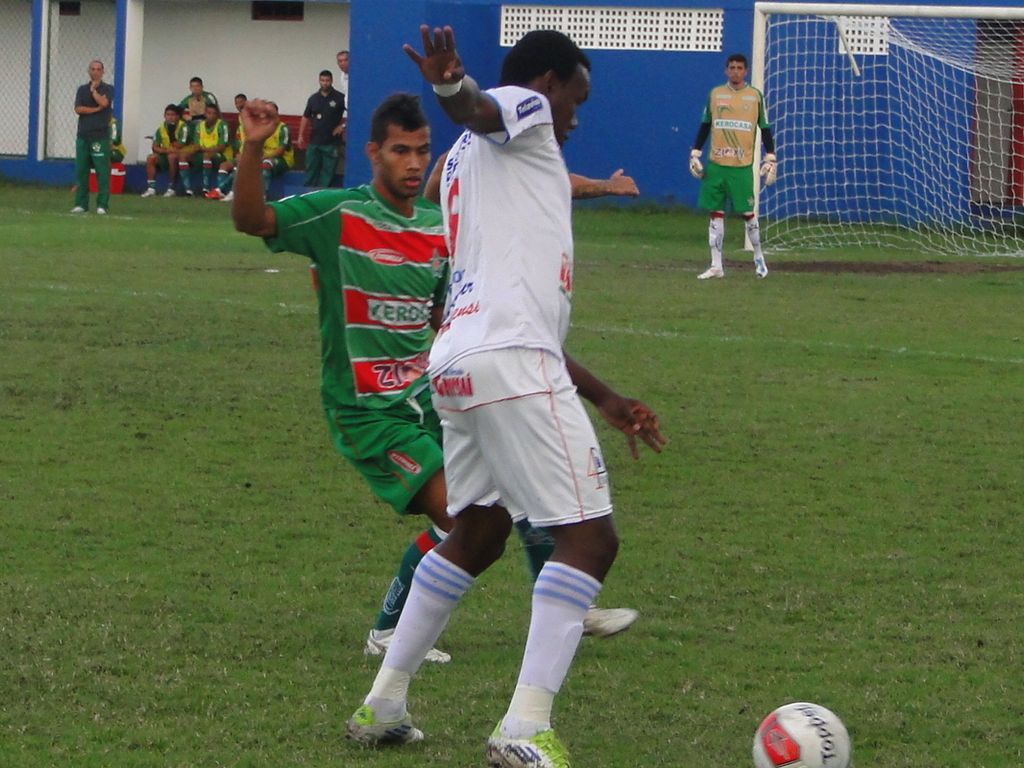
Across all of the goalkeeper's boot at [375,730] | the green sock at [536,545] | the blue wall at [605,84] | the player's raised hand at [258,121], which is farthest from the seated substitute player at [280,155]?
the goalkeeper's boot at [375,730]

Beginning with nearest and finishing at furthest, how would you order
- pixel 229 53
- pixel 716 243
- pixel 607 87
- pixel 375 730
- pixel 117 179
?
1. pixel 375 730
2. pixel 716 243
3. pixel 607 87
4. pixel 117 179
5. pixel 229 53

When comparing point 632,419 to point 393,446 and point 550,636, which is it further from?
point 393,446

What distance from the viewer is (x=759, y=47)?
17.7 meters

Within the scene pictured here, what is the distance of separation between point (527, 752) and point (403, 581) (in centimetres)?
113

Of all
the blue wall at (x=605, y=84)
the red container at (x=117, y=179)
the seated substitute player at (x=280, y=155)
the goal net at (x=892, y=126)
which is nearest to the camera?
the goal net at (x=892, y=126)

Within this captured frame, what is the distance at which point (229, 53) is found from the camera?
29219 millimetres

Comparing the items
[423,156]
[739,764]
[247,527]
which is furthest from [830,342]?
[739,764]

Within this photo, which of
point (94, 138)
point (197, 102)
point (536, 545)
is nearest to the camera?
point (536, 545)

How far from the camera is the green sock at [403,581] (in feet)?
15.0

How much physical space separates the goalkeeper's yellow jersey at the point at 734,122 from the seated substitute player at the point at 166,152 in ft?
41.2

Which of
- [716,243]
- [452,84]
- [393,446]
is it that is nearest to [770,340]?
[716,243]

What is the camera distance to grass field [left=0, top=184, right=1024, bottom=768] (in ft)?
13.5

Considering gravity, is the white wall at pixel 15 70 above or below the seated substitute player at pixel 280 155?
above

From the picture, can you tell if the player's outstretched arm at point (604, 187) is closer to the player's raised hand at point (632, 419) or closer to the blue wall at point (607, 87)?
the player's raised hand at point (632, 419)
